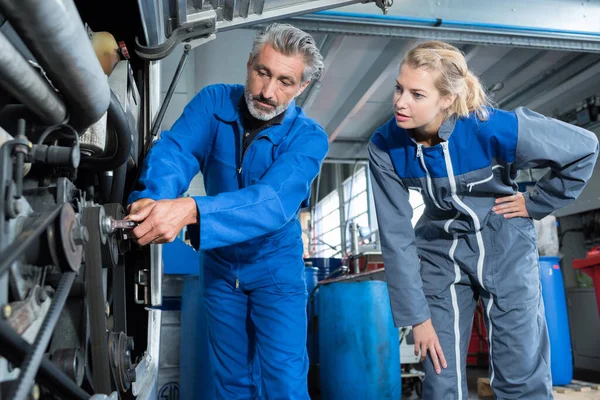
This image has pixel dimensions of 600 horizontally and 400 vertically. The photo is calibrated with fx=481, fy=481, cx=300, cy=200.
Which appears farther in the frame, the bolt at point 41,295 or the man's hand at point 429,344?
the man's hand at point 429,344

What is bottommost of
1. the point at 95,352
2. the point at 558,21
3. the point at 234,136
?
the point at 95,352

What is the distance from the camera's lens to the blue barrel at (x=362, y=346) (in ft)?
8.00

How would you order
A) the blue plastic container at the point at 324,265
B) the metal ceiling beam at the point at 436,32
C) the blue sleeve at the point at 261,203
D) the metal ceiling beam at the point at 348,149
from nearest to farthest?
the blue sleeve at the point at 261,203
the metal ceiling beam at the point at 436,32
the blue plastic container at the point at 324,265
the metal ceiling beam at the point at 348,149

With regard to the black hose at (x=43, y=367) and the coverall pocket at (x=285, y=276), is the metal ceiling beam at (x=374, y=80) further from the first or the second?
the black hose at (x=43, y=367)

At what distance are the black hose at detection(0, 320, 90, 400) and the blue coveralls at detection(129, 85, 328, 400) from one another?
2.47ft

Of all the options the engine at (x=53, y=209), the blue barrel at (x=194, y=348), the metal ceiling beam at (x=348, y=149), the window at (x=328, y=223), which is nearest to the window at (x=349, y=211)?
the window at (x=328, y=223)

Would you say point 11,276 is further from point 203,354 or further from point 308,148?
point 203,354

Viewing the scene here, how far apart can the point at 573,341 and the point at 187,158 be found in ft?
13.2

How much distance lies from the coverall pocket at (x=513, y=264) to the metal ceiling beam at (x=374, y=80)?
7.94 feet

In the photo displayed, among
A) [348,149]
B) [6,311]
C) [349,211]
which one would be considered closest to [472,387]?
[6,311]

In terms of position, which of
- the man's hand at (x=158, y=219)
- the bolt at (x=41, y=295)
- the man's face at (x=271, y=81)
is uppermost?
the man's face at (x=271, y=81)

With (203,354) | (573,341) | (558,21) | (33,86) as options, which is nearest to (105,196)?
(33,86)

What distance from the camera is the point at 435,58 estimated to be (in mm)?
1303

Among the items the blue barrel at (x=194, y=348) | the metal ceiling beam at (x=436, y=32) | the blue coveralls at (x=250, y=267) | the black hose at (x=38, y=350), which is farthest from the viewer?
the metal ceiling beam at (x=436, y=32)
